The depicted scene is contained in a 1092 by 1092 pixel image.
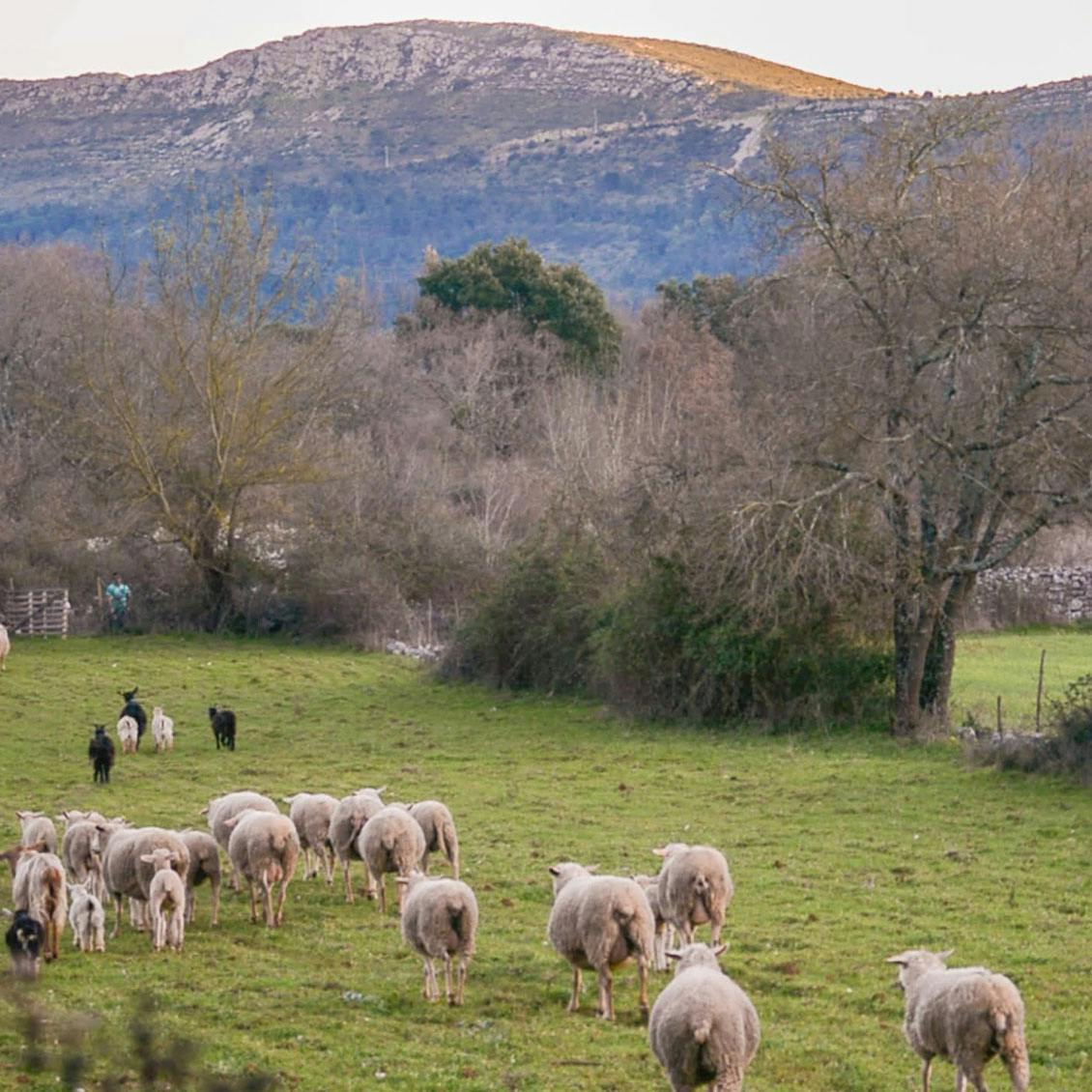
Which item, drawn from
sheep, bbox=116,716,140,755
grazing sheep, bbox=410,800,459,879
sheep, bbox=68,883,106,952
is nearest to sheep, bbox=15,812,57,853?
sheep, bbox=68,883,106,952

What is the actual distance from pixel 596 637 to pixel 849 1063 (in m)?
23.5

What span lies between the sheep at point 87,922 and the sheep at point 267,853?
165 cm

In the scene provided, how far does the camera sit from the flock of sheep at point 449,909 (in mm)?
10914

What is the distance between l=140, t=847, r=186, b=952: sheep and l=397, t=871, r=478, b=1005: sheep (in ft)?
9.05

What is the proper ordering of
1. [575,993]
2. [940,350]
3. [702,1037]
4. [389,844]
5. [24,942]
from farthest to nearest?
1. [940,350]
2. [389,844]
3. [24,942]
4. [575,993]
5. [702,1037]

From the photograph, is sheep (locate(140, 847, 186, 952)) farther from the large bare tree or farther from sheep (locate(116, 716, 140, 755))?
the large bare tree

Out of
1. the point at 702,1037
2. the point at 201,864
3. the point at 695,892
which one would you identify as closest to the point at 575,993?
the point at 695,892

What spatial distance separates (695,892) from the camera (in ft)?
49.2

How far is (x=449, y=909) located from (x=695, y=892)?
230 cm

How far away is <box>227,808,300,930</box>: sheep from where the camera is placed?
17.2 metres

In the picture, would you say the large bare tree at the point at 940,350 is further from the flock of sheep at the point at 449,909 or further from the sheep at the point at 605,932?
the sheep at the point at 605,932

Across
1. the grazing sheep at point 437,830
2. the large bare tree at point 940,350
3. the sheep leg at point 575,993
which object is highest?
the large bare tree at point 940,350

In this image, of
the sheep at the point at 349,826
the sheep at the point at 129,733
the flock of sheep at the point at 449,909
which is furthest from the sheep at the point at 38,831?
the sheep at the point at 129,733

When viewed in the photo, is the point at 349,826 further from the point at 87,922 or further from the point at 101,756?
the point at 101,756
